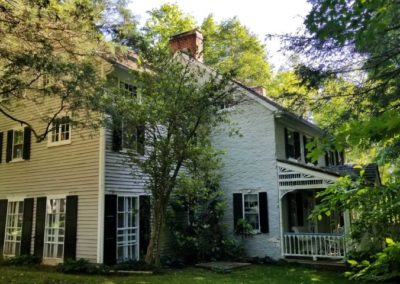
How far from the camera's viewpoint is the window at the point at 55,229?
13164 millimetres

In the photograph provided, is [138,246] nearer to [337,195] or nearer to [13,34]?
[13,34]

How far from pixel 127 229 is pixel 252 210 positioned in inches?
211

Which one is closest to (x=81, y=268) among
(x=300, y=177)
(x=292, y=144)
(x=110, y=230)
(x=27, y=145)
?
(x=110, y=230)

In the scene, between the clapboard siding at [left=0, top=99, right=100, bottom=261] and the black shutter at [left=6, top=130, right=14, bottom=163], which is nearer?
the clapboard siding at [left=0, top=99, right=100, bottom=261]

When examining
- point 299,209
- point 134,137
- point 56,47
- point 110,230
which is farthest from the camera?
point 299,209

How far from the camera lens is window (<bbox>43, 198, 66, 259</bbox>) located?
13.2m

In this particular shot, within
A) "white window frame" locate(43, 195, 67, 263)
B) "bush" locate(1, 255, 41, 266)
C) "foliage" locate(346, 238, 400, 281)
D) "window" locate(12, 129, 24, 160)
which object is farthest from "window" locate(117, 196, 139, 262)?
"foliage" locate(346, 238, 400, 281)

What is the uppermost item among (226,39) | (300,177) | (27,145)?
(226,39)

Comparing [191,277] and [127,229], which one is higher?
[127,229]

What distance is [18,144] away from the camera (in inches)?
611

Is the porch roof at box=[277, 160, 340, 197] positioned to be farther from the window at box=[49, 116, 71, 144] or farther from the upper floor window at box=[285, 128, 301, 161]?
the window at box=[49, 116, 71, 144]

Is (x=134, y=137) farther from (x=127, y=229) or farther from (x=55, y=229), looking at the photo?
(x=55, y=229)

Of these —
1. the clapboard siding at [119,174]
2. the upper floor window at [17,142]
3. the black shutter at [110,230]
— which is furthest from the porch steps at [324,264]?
the upper floor window at [17,142]

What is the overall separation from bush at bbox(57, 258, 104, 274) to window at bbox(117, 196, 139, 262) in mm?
1153
